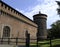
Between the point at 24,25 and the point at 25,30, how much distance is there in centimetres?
130

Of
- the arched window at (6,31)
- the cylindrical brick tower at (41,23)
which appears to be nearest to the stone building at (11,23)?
the arched window at (6,31)

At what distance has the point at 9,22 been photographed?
23.6 metres

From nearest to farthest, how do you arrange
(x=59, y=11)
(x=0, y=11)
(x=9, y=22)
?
(x=0, y=11) < (x=9, y=22) < (x=59, y=11)

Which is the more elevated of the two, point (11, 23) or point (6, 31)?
point (11, 23)

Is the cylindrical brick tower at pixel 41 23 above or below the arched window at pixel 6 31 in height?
above

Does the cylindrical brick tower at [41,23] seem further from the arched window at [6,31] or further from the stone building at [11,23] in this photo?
the arched window at [6,31]

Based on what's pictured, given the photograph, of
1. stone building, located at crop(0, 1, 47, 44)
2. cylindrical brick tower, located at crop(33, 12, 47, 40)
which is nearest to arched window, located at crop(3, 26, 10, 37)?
stone building, located at crop(0, 1, 47, 44)

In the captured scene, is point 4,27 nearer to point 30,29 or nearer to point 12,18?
point 12,18

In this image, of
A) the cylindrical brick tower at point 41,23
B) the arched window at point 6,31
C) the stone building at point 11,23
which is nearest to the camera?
the stone building at point 11,23

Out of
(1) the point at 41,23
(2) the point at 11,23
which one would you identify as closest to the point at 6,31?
(2) the point at 11,23

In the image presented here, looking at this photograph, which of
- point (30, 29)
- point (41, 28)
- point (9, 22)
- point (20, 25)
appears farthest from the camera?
point (41, 28)

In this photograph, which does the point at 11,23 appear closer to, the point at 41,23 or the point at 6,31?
the point at 6,31

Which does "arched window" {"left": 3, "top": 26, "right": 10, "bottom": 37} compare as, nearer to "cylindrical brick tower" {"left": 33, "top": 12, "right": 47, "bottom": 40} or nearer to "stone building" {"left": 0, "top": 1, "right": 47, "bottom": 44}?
"stone building" {"left": 0, "top": 1, "right": 47, "bottom": 44}

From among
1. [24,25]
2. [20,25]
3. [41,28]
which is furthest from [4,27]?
[41,28]
